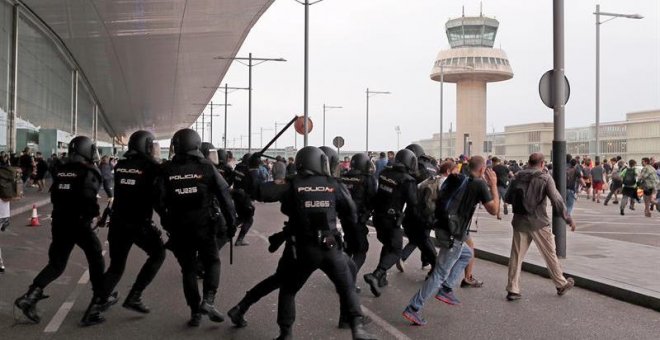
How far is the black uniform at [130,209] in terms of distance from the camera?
5816 millimetres

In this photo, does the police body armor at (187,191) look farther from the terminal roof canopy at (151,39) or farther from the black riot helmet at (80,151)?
the terminal roof canopy at (151,39)

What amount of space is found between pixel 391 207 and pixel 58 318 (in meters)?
3.52

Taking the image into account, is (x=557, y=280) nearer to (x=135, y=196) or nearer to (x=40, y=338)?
(x=135, y=196)

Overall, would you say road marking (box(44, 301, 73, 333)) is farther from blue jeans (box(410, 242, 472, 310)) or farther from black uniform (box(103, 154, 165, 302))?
blue jeans (box(410, 242, 472, 310))

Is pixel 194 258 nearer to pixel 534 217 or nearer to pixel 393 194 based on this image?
pixel 393 194

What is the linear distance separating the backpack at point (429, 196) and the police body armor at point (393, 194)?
0.28 m

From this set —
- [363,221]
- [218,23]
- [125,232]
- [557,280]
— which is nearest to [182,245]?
[125,232]

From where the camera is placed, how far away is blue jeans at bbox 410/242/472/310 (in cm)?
589

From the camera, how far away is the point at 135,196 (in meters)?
5.81

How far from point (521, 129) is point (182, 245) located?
278ft

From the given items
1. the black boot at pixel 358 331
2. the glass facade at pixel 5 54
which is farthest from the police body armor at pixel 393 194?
the glass facade at pixel 5 54

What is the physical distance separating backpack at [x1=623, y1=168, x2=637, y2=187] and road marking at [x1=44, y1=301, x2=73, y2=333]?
50.7ft

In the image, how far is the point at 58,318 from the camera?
603 centimetres

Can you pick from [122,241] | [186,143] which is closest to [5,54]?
[122,241]
